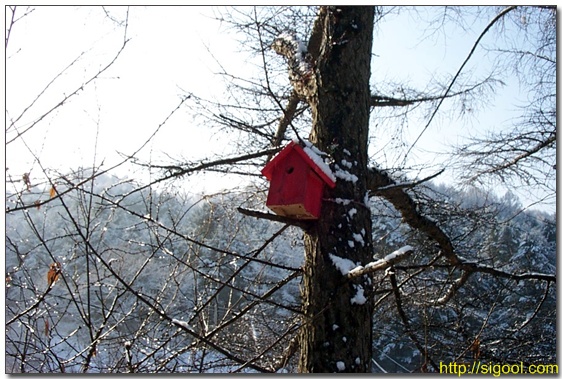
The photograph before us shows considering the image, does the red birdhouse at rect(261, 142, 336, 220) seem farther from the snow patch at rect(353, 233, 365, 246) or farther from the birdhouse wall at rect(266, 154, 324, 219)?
the snow patch at rect(353, 233, 365, 246)

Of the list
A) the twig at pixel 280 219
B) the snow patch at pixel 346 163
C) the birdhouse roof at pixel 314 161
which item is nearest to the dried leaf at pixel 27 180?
the twig at pixel 280 219

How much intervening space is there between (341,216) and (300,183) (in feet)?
0.72

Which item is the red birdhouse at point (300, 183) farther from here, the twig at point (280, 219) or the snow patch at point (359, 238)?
the snow patch at point (359, 238)

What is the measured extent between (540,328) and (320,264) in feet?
8.47

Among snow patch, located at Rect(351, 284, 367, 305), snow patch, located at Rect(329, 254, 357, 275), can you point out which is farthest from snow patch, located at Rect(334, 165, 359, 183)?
snow patch, located at Rect(351, 284, 367, 305)

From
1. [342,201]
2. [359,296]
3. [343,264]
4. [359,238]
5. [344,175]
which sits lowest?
[359,296]

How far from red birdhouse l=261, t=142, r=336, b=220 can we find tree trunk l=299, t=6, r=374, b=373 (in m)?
0.06

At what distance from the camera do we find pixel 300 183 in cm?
168

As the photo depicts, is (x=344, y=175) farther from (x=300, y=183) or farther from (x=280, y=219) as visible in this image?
(x=280, y=219)

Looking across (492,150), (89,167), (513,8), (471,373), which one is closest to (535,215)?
(492,150)

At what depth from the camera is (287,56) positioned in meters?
2.57

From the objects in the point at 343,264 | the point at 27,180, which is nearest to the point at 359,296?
the point at 343,264

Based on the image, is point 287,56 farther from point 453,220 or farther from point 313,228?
point 453,220
